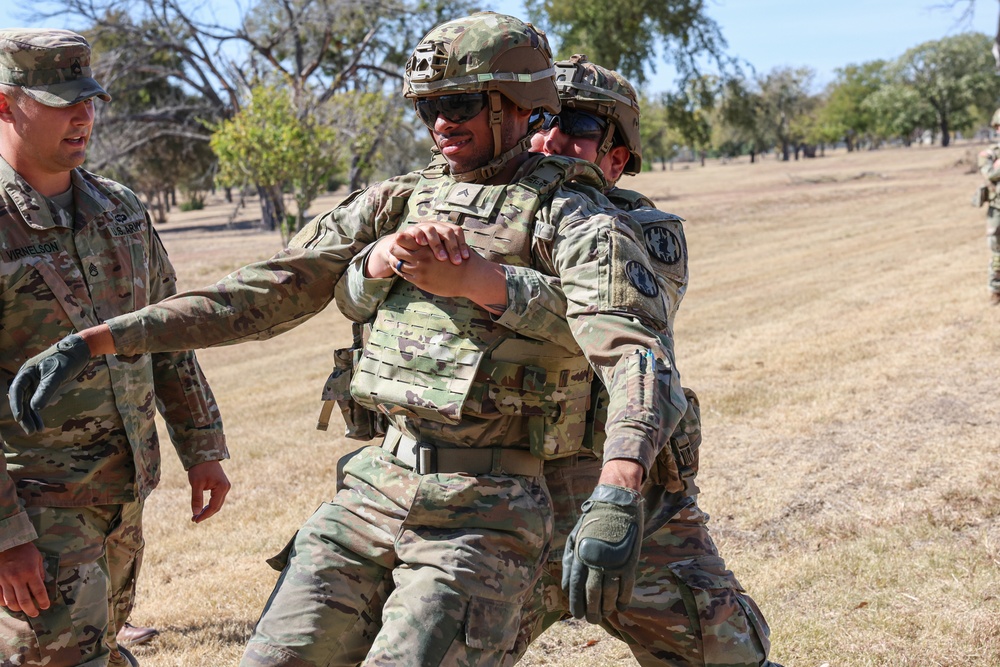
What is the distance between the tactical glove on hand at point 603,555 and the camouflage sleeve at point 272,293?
1.26m

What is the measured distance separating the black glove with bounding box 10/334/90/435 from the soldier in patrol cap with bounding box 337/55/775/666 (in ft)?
2.44

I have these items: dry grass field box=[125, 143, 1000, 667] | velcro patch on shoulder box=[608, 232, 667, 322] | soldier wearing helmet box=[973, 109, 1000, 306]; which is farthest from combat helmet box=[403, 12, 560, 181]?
soldier wearing helmet box=[973, 109, 1000, 306]

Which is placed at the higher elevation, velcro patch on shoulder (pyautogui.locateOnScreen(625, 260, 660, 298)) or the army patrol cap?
the army patrol cap

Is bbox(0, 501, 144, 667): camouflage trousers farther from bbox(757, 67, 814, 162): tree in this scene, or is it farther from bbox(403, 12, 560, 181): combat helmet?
bbox(757, 67, 814, 162): tree

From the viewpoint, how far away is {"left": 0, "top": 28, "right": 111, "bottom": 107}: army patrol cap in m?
3.26

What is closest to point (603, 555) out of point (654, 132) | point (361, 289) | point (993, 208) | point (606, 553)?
point (606, 553)

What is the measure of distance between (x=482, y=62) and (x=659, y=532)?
62.8 inches

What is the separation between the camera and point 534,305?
8.52 ft

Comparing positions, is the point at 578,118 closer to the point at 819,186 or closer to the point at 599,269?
the point at 599,269

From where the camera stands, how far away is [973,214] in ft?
76.4

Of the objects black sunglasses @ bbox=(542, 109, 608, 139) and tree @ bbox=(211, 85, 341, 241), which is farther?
tree @ bbox=(211, 85, 341, 241)

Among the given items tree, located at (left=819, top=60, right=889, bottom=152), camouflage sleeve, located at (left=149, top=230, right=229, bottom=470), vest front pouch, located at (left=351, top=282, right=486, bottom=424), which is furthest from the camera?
tree, located at (left=819, top=60, right=889, bottom=152)

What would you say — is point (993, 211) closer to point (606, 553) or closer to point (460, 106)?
point (460, 106)

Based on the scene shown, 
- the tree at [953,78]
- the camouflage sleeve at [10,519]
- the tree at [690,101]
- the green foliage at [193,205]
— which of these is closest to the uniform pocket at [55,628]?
the camouflage sleeve at [10,519]
